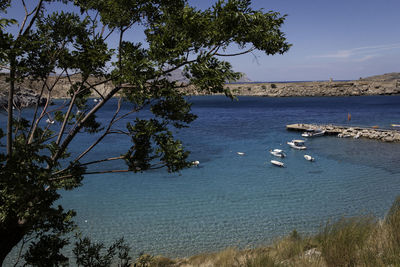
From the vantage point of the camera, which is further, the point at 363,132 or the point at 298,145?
the point at 363,132

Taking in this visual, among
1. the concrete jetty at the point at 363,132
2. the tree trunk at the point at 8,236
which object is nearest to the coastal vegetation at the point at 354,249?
the tree trunk at the point at 8,236

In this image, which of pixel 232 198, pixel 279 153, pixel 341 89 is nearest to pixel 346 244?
pixel 232 198

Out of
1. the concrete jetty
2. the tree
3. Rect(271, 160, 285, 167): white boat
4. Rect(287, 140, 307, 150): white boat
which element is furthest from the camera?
the concrete jetty

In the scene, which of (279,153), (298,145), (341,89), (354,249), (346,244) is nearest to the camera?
(354,249)

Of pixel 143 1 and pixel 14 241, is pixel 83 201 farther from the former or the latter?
pixel 143 1

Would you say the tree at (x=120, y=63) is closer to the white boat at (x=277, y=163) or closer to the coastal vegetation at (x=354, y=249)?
the coastal vegetation at (x=354, y=249)

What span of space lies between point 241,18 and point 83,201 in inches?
825

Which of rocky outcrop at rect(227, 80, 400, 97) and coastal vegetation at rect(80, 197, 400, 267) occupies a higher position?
rocky outcrop at rect(227, 80, 400, 97)

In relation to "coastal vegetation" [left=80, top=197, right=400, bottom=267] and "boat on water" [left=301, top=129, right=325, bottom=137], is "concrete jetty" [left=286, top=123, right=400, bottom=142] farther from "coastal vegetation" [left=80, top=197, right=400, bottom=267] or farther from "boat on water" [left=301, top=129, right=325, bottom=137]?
"coastal vegetation" [left=80, top=197, right=400, bottom=267]

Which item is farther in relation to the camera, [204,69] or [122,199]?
[122,199]

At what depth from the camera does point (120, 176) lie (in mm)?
29078

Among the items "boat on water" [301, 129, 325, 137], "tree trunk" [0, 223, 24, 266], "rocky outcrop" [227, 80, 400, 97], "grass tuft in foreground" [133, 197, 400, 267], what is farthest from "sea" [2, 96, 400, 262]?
"rocky outcrop" [227, 80, 400, 97]

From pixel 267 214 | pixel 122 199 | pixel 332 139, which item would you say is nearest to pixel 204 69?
pixel 267 214

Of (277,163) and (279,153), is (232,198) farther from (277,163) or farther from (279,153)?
(279,153)
